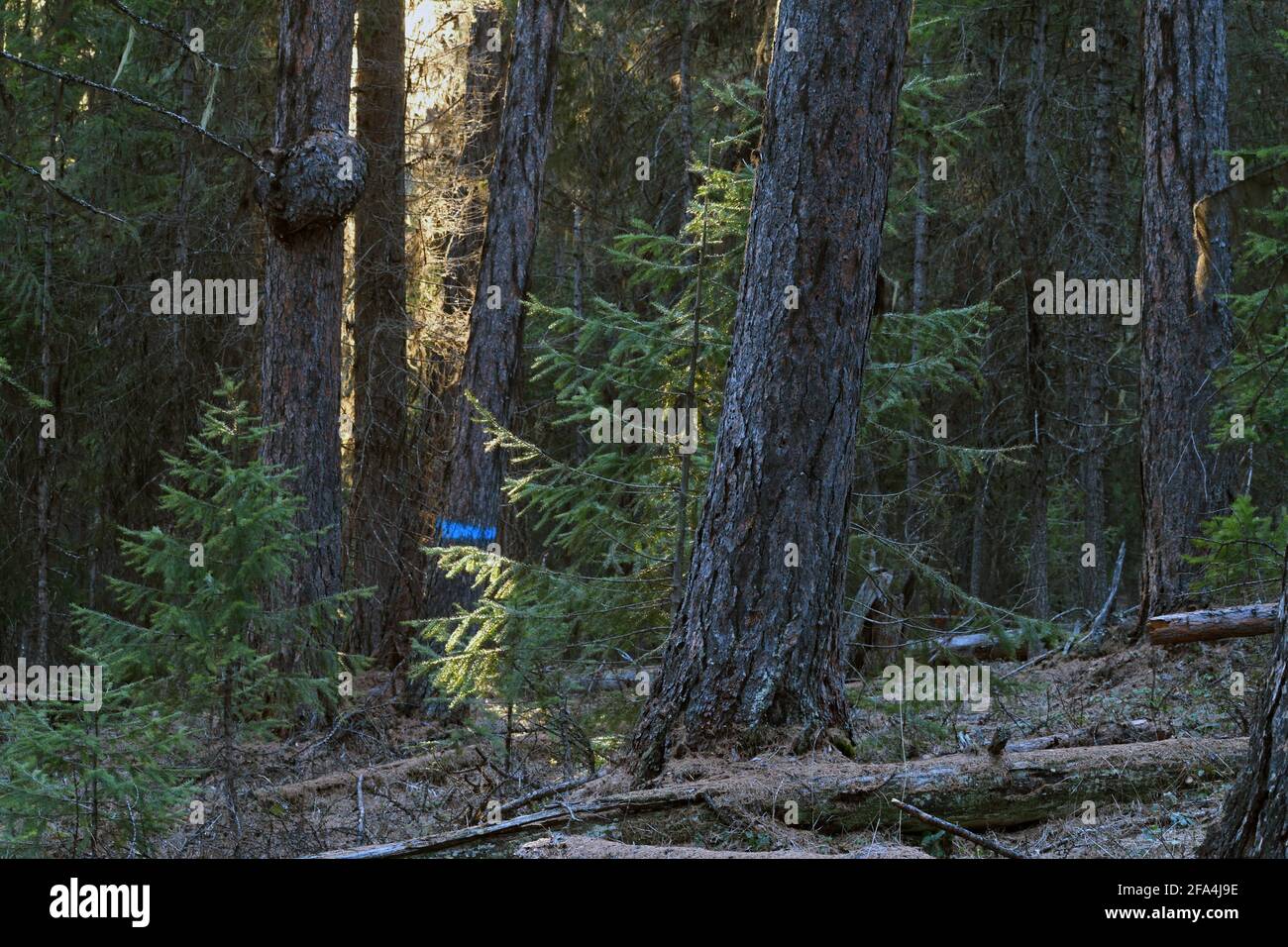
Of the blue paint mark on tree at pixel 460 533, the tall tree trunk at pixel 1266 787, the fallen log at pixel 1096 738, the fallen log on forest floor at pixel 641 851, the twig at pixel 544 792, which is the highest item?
the blue paint mark on tree at pixel 460 533

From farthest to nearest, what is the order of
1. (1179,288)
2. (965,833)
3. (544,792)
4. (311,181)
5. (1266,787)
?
(1179,288) → (311,181) → (544,792) → (965,833) → (1266,787)

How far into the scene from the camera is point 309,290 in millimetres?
11258

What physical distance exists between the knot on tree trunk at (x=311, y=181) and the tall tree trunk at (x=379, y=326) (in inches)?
144

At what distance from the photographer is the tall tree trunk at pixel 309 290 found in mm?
11055

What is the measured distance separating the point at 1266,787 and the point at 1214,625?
5.67m

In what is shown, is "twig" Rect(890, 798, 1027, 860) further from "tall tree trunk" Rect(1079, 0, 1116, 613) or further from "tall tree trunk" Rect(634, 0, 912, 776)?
→ "tall tree trunk" Rect(1079, 0, 1116, 613)

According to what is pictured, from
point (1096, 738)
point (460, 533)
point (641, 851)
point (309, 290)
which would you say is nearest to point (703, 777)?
point (641, 851)

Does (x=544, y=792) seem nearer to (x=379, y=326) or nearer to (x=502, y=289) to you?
(x=502, y=289)

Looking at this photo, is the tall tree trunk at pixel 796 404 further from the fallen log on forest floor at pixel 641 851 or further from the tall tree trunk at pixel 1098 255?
the tall tree trunk at pixel 1098 255

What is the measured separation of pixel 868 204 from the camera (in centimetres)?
679

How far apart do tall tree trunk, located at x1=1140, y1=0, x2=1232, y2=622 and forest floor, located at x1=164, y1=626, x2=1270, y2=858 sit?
1.22 metres

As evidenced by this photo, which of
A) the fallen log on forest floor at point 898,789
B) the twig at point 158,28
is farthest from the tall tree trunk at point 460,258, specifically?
the fallen log on forest floor at point 898,789

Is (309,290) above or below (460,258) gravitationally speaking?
below
